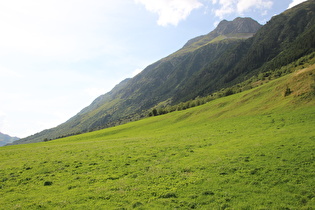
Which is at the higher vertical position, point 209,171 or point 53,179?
point 53,179

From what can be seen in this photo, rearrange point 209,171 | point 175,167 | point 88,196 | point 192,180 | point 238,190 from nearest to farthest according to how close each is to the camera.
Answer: point 238,190
point 88,196
point 192,180
point 209,171
point 175,167

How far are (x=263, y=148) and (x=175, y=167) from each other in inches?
463

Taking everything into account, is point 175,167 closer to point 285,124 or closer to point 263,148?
point 263,148

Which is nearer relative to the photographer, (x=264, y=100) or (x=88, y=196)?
(x=88, y=196)

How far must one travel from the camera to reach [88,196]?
15094 millimetres

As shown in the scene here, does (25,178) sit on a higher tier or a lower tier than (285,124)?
higher

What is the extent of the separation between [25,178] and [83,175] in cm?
792

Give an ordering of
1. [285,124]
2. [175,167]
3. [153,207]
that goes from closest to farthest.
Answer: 1. [153,207]
2. [175,167]
3. [285,124]

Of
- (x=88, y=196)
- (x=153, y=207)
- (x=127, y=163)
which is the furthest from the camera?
(x=127, y=163)

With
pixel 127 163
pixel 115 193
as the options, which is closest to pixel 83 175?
pixel 127 163

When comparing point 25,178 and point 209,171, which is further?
point 25,178

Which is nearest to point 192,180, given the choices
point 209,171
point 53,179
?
point 209,171

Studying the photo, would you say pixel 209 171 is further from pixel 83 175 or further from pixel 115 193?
pixel 83 175

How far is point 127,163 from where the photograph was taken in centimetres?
2423
